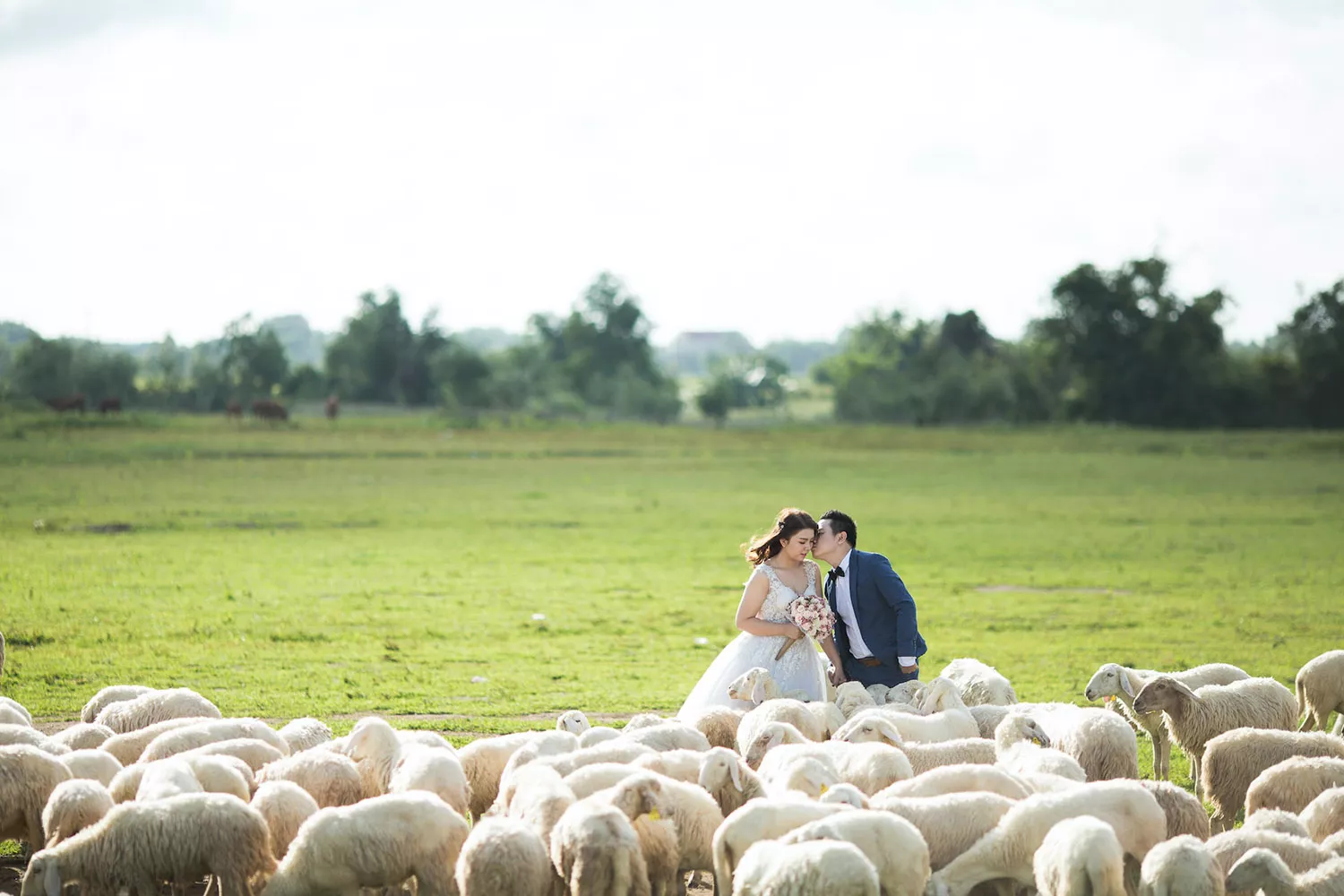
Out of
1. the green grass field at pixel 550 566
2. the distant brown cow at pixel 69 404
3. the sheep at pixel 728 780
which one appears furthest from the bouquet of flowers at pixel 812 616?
the distant brown cow at pixel 69 404

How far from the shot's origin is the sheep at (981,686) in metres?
10.6

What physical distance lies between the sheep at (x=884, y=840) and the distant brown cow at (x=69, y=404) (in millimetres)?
60410

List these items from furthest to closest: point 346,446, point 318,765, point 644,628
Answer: point 346,446, point 644,628, point 318,765

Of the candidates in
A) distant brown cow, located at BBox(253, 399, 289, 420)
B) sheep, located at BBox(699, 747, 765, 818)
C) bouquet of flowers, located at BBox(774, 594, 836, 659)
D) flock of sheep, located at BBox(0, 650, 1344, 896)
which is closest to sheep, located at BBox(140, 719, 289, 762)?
flock of sheep, located at BBox(0, 650, 1344, 896)

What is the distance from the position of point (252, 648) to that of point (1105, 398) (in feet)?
208

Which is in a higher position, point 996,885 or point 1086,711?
point 1086,711

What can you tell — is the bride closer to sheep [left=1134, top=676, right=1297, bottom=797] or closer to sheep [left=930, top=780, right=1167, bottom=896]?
sheep [left=1134, top=676, right=1297, bottom=797]

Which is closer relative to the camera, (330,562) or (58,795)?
(58,795)

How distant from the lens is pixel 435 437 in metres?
61.6

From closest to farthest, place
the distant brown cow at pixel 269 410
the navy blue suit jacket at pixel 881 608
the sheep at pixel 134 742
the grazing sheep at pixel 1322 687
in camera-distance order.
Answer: the sheep at pixel 134 742 → the navy blue suit jacket at pixel 881 608 → the grazing sheep at pixel 1322 687 → the distant brown cow at pixel 269 410

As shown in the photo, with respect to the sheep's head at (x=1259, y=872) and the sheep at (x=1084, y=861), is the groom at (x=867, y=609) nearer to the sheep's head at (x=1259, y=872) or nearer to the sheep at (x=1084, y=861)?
the sheep at (x=1084, y=861)

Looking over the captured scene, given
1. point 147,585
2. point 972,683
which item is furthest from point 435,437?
point 972,683

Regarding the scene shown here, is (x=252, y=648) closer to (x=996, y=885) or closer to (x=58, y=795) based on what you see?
(x=58, y=795)

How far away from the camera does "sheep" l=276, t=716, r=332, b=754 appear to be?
31.5ft
